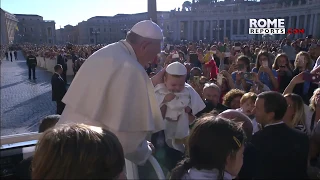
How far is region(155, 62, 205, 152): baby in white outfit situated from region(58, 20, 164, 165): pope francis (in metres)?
0.77

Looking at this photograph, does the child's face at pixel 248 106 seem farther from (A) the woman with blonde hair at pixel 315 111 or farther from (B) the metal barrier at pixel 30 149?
(B) the metal barrier at pixel 30 149

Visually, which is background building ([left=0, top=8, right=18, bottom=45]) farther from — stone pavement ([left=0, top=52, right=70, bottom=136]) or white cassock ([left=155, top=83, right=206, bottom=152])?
stone pavement ([left=0, top=52, right=70, bottom=136])

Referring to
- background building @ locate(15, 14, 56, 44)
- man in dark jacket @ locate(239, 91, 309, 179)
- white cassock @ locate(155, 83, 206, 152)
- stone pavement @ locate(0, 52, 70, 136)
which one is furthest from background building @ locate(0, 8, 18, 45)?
background building @ locate(15, 14, 56, 44)

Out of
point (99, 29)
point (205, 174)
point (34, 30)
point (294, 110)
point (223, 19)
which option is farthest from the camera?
point (99, 29)

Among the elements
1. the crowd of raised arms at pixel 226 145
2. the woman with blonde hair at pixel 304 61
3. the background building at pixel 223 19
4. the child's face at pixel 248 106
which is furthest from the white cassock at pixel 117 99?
the background building at pixel 223 19

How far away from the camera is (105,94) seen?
87.4 inches

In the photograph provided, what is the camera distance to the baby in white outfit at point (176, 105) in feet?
10.4

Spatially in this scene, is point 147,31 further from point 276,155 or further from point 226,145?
point 276,155

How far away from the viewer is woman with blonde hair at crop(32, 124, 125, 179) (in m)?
1.15

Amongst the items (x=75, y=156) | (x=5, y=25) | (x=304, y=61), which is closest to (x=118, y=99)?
(x=75, y=156)

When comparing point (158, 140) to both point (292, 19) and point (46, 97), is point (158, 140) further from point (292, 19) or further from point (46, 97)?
point (292, 19)

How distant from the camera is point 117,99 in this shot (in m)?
2.15

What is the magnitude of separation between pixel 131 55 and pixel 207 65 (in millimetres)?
5158

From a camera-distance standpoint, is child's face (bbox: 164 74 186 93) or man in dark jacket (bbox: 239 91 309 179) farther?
child's face (bbox: 164 74 186 93)
